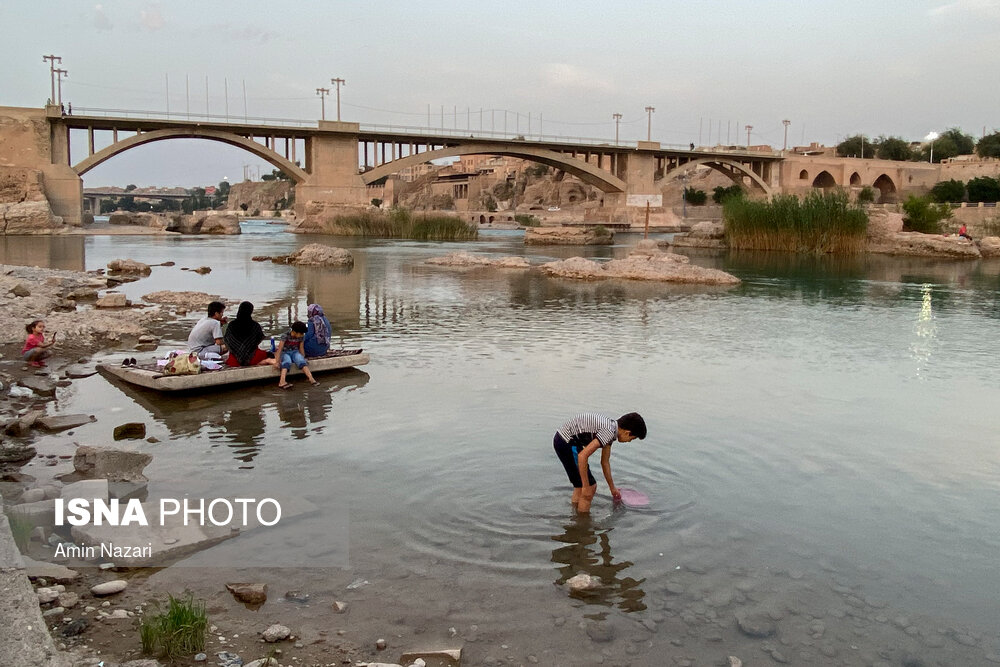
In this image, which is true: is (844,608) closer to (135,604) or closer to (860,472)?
(860,472)

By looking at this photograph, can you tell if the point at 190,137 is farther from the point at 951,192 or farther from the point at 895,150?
the point at 895,150

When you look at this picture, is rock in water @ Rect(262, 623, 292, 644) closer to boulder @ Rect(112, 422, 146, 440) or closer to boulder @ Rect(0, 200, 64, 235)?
boulder @ Rect(112, 422, 146, 440)

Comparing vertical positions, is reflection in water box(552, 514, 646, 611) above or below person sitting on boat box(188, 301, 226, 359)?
below

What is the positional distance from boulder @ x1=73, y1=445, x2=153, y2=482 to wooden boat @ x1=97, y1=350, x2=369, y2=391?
7.91ft

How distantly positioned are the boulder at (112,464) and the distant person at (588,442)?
310cm

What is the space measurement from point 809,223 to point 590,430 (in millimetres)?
32825

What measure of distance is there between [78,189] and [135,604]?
6040 cm

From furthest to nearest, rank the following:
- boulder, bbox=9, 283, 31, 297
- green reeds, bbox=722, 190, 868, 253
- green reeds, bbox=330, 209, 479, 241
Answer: green reeds, bbox=330, 209, 479, 241 < green reeds, bbox=722, 190, 868, 253 < boulder, bbox=9, 283, 31, 297

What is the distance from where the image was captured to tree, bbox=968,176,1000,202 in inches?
3253

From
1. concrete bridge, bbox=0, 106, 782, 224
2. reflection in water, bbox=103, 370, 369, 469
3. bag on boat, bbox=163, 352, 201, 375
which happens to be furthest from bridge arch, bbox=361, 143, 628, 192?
bag on boat, bbox=163, 352, 201, 375

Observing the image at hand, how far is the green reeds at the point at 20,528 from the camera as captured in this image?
4941mm

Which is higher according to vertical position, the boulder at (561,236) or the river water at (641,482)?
the boulder at (561,236)

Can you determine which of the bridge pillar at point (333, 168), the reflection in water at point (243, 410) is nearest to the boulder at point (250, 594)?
the reflection in water at point (243, 410)

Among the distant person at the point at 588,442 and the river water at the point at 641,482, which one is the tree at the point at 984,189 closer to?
the river water at the point at 641,482
